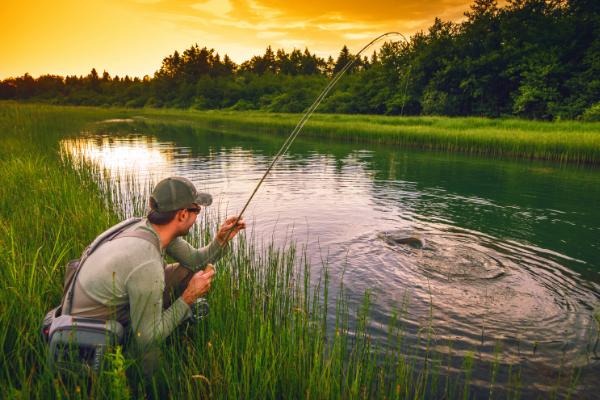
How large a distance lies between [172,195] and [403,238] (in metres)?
6.50

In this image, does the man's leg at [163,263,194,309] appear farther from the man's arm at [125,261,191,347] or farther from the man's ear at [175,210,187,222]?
the man's arm at [125,261,191,347]

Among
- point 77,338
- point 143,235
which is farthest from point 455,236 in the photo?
point 77,338

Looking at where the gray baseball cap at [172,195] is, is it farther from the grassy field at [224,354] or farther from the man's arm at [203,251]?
the grassy field at [224,354]

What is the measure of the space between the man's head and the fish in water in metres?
5.95

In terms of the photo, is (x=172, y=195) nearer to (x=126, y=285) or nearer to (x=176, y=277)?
(x=126, y=285)

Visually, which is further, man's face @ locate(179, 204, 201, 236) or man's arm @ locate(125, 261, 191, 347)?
man's face @ locate(179, 204, 201, 236)

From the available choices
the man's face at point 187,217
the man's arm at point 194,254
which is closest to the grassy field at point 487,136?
the man's arm at point 194,254

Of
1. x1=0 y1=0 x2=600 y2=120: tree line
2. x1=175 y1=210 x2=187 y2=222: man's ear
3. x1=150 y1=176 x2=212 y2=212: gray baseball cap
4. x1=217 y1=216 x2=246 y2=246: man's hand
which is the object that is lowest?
x1=217 y1=216 x2=246 y2=246: man's hand

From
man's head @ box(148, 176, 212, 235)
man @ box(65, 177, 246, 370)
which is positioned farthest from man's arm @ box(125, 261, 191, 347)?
man's head @ box(148, 176, 212, 235)

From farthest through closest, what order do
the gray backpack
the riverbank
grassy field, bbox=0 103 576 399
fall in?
the riverbank < grassy field, bbox=0 103 576 399 < the gray backpack

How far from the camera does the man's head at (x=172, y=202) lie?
2.89 meters

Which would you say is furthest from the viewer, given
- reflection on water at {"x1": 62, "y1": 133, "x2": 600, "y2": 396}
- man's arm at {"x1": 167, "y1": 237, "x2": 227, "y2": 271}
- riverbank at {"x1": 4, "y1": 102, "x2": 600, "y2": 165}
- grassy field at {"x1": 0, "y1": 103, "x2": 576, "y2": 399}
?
riverbank at {"x1": 4, "y1": 102, "x2": 600, "y2": 165}

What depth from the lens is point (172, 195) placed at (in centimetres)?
290

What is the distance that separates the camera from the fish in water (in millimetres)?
8211
